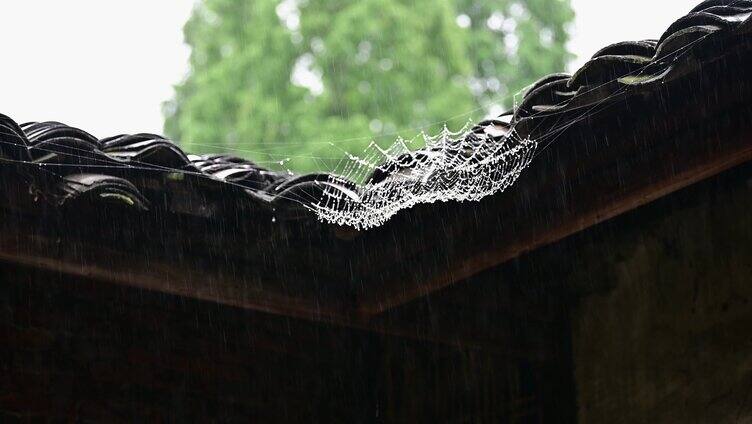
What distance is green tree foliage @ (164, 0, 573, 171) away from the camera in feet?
47.6

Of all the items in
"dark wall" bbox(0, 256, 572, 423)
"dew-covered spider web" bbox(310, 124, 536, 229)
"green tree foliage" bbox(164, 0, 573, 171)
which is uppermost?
"green tree foliage" bbox(164, 0, 573, 171)

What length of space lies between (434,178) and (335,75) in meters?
12.3

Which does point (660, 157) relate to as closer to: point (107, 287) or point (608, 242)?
point (608, 242)

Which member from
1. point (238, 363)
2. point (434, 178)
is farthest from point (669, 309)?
point (238, 363)

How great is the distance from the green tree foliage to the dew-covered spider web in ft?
34.5

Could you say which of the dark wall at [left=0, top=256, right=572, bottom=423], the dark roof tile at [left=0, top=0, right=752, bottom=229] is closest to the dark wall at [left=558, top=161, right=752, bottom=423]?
the dark wall at [left=0, top=256, right=572, bottom=423]

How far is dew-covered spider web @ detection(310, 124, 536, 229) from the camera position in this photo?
2.79m

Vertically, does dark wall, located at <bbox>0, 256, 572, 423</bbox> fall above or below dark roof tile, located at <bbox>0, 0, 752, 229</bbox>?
below

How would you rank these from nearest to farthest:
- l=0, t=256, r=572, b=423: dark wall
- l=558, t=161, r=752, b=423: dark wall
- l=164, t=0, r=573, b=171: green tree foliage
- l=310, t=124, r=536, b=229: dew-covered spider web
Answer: l=310, t=124, r=536, b=229: dew-covered spider web, l=558, t=161, r=752, b=423: dark wall, l=0, t=256, r=572, b=423: dark wall, l=164, t=0, r=573, b=171: green tree foliage

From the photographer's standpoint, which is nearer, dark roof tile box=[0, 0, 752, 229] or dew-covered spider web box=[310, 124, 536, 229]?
dark roof tile box=[0, 0, 752, 229]

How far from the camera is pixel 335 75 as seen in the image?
14.9 metres

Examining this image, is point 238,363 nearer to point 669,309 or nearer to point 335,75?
point 669,309

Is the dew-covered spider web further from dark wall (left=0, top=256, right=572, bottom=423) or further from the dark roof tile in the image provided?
dark wall (left=0, top=256, right=572, bottom=423)

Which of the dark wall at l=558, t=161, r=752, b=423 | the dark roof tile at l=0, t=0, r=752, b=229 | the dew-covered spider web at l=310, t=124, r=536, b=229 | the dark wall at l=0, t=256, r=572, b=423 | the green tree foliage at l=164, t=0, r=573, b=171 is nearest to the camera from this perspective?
the dark roof tile at l=0, t=0, r=752, b=229
